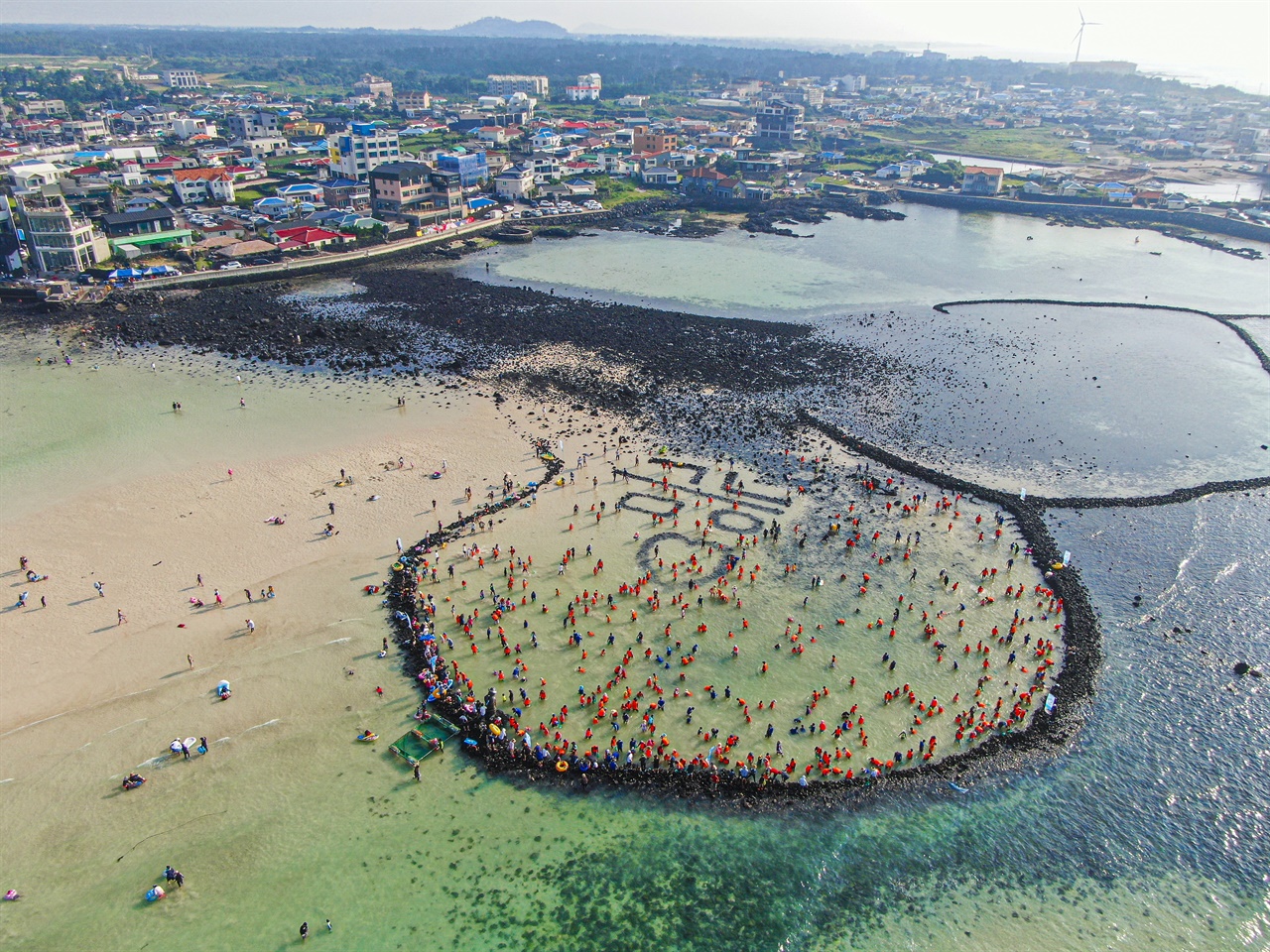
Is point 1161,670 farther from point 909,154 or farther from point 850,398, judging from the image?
point 909,154

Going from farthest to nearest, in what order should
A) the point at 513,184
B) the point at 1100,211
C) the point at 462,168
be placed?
1. the point at 1100,211
2. the point at 513,184
3. the point at 462,168

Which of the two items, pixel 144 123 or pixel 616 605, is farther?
pixel 144 123

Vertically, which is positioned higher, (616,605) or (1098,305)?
(1098,305)

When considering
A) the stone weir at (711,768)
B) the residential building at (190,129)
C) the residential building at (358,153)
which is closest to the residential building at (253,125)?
the residential building at (190,129)

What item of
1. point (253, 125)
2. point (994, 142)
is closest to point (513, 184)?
point (253, 125)

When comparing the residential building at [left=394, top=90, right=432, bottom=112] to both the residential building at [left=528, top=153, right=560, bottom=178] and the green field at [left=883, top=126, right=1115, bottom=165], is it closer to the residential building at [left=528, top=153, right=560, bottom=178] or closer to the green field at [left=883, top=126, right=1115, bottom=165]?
the residential building at [left=528, top=153, right=560, bottom=178]

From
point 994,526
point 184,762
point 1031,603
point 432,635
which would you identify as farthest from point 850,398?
point 184,762

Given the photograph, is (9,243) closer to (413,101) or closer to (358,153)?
(358,153)

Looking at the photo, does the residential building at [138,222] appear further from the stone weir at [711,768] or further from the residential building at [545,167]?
the stone weir at [711,768]
